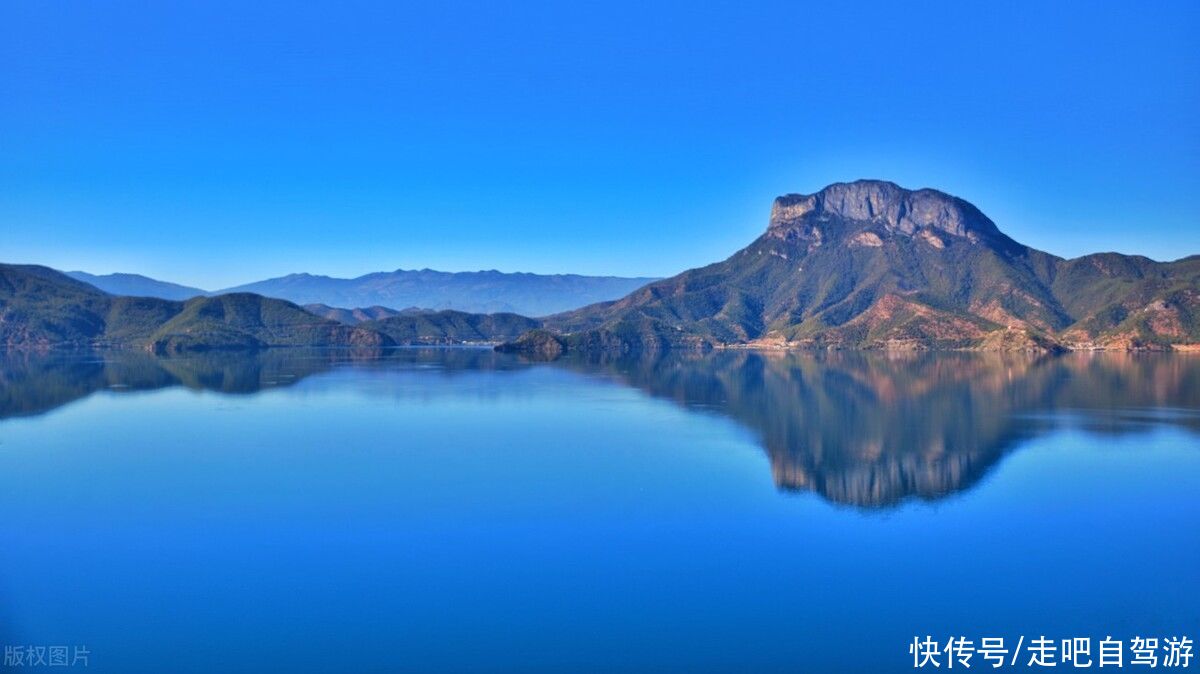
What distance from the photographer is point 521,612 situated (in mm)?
25328

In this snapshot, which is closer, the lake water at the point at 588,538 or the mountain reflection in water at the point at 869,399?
the lake water at the point at 588,538

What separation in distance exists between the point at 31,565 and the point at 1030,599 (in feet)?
120

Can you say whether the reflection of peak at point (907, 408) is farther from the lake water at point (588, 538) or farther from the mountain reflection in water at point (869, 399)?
the lake water at point (588, 538)

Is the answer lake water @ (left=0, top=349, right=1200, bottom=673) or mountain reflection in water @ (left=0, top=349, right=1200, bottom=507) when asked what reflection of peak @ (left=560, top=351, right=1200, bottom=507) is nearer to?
mountain reflection in water @ (left=0, top=349, right=1200, bottom=507)

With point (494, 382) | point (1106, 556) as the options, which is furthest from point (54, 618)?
point (494, 382)

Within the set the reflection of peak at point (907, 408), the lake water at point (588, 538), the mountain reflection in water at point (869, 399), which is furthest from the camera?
the mountain reflection in water at point (869, 399)

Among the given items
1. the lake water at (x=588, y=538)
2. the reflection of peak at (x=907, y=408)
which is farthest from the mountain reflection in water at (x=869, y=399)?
the lake water at (x=588, y=538)

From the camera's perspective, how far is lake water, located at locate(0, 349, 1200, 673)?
77.7ft

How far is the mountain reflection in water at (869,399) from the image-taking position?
49.3 m

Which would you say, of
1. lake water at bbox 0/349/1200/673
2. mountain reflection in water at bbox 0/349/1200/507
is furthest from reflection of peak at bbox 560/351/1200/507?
lake water at bbox 0/349/1200/673

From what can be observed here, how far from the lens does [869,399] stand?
90.5 meters

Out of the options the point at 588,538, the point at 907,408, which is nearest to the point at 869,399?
the point at 907,408

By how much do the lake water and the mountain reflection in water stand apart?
2.04 feet

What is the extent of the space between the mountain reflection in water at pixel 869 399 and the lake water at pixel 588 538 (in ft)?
2.04
